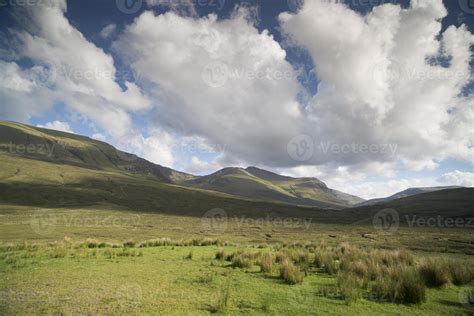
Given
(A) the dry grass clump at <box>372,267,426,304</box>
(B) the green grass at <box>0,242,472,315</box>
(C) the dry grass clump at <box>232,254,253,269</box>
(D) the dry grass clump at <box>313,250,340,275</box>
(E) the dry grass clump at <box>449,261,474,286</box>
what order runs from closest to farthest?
1. (B) the green grass at <box>0,242,472,315</box>
2. (A) the dry grass clump at <box>372,267,426,304</box>
3. (E) the dry grass clump at <box>449,261,474,286</box>
4. (D) the dry grass clump at <box>313,250,340,275</box>
5. (C) the dry grass clump at <box>232,254,253,269</box>

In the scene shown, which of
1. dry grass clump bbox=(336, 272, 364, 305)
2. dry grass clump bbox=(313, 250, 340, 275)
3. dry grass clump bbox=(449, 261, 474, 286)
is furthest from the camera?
dry grass clump bbox=(313, 250, 340, 275)

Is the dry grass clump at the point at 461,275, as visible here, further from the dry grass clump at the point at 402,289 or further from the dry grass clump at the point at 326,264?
the dry grass clump at the point at 326,264

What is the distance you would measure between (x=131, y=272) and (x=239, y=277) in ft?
15.8

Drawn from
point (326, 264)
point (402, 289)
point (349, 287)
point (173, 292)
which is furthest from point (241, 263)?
point (402, 289)

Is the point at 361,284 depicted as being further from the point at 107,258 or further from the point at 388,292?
the point at 107,258

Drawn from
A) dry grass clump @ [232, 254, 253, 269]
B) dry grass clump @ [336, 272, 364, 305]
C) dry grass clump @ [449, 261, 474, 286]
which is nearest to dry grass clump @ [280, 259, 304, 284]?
dry grass clump @ [336, 272, 364, 305]

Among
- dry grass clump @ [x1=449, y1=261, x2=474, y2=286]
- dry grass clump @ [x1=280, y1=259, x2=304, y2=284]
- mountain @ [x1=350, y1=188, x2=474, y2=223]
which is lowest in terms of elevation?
dry grass clump @ [x1=280, y1=259, x2=304, y2=284]

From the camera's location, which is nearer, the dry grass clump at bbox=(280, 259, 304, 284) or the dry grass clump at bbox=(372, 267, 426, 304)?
the dry grass clump at bbox=(372, 267, 426, 304)

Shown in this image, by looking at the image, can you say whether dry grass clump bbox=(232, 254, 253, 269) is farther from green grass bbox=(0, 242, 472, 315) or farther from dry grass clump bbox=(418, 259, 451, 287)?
dry grass clump bbox=(418, 259, 451, 287)

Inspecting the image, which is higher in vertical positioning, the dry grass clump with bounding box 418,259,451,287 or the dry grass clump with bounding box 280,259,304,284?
the dry grass clump with bounding box 418,259,451,287

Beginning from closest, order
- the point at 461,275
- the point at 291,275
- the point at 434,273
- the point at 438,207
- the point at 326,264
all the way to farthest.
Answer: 1. the point at 434,273
2. the point at 461,275
3. the point at 291,275
4. the point at 326,264
5. the point at 438,207

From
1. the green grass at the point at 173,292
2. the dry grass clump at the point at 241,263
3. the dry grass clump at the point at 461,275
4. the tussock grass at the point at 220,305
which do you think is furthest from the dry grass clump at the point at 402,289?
the dry grass clump at the point at 241,263

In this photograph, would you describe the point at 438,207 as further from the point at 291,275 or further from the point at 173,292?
the point at 173,292

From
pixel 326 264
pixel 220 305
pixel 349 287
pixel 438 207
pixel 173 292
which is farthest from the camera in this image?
pixel 438 207
